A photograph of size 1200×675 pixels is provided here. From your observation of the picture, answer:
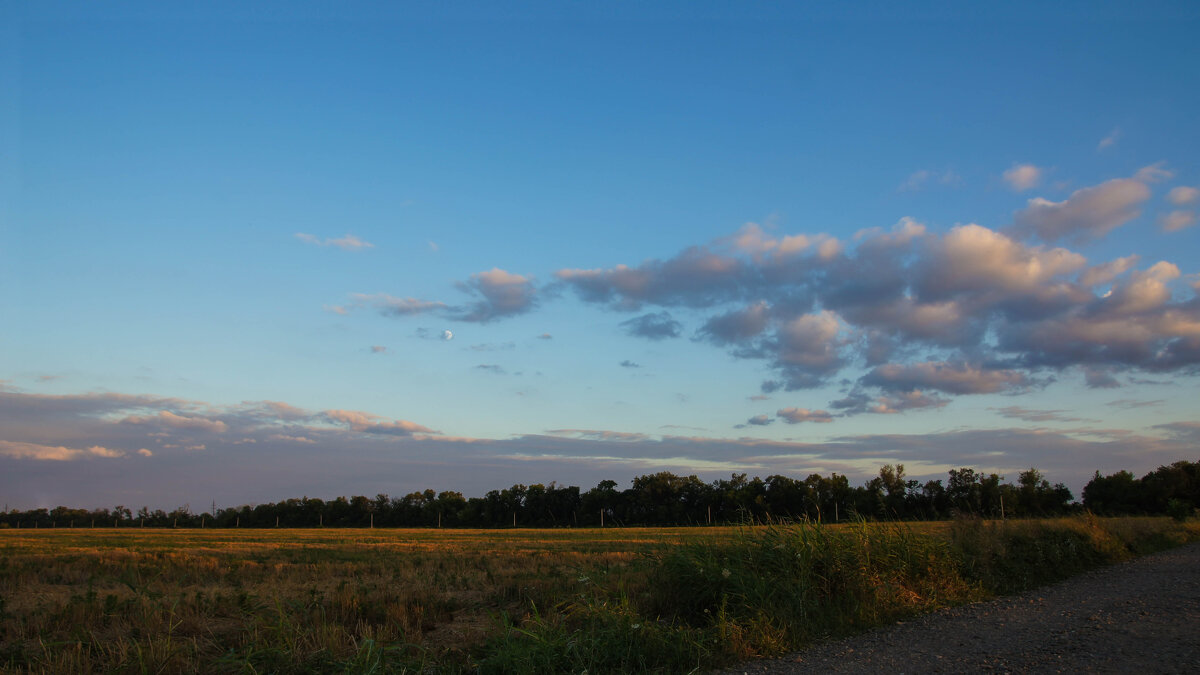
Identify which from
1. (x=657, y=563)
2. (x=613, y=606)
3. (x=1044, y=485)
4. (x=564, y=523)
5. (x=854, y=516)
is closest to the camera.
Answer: (x=613, y=606)

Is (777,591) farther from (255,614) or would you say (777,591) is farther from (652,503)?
(652,503)

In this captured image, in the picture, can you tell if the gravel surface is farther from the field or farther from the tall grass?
the field

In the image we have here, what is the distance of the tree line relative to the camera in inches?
2195

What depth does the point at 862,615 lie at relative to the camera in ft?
29.6

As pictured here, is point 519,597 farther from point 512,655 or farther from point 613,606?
point 512,655

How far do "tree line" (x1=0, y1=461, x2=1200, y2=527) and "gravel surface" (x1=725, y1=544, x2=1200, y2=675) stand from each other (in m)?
42.4

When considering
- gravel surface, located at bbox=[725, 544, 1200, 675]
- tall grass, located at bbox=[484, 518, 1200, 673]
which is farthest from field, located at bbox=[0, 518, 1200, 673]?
gravel surface, located at bbox=[725, 544, 1200, 675]

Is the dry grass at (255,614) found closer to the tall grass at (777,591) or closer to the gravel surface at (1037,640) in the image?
the tall grass at (777,591)

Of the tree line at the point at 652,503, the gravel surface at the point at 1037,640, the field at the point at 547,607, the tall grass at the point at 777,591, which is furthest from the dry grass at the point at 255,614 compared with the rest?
the tree line at the point at 652,503

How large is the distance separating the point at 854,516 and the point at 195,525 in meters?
120

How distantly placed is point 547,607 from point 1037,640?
6.22 meters

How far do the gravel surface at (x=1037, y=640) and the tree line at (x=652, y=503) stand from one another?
42.4m

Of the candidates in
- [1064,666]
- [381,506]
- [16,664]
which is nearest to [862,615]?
[1064,666]

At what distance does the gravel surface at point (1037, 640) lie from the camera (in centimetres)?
675
